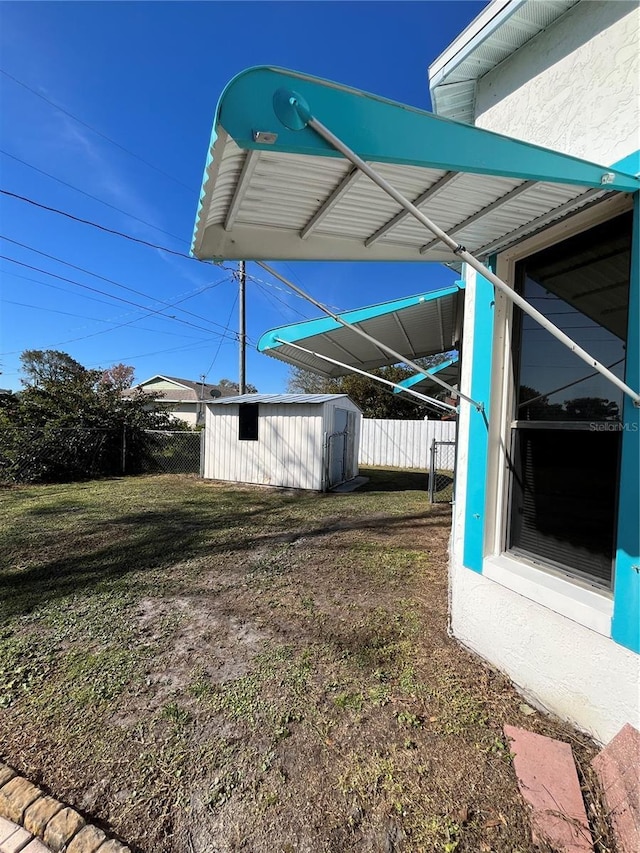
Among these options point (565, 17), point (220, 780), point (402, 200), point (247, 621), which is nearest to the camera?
point (402, 200)

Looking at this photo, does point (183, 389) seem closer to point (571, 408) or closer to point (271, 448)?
point (271, 448)

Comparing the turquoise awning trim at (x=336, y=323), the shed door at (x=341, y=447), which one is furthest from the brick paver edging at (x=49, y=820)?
the shed door at (x=341, y=447)

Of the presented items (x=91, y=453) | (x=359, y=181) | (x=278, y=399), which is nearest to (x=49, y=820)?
(x=359, y=181)

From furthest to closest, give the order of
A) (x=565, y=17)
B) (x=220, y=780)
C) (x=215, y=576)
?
(x=215, y=576)
(x=565, y=17)
(x=220, y=780)

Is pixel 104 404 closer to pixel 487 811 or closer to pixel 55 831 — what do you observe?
pixel 55 831

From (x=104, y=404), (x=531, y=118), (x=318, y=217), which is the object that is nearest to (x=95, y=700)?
(x=318, y=217)

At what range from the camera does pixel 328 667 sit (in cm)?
249

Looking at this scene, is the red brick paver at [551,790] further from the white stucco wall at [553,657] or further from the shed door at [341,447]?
the shed door at [341,447]

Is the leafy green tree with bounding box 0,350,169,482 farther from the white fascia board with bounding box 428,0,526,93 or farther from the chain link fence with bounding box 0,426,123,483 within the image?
the white fascia board with bounding box 428,0,526,93

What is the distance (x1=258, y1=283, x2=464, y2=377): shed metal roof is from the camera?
3982 millimetres

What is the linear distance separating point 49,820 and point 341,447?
9659 mm

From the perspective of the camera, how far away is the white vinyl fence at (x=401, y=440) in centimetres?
1454

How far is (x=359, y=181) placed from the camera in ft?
5.28

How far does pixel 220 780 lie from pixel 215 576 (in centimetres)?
243
